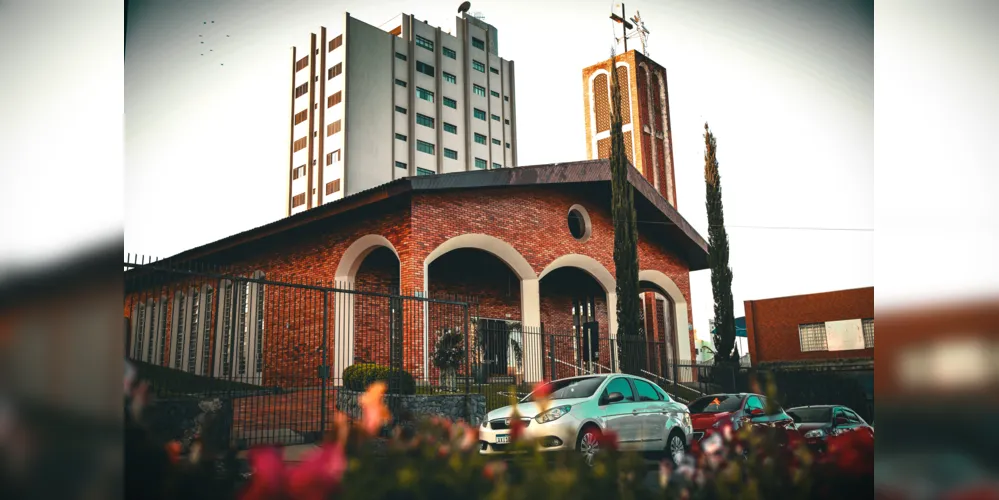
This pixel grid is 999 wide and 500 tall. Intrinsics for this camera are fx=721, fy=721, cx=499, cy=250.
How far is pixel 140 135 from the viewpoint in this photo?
2854mm

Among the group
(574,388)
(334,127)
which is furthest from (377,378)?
(334,127)

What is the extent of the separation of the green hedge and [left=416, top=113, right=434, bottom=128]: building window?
134ft

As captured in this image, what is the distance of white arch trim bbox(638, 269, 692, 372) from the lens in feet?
76.3

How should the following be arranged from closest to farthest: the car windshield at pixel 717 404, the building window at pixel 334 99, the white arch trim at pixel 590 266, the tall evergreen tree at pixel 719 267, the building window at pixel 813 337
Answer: the car windshield at pixel 717 404 → the white arch trim at pixel 590 266 → the tall evergreen tree at pixel 719 267 → the building window at pixel 813 337 → the building window at pixel 334 99

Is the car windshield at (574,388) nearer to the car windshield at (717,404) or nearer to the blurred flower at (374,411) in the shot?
the car windshield at (717,404)

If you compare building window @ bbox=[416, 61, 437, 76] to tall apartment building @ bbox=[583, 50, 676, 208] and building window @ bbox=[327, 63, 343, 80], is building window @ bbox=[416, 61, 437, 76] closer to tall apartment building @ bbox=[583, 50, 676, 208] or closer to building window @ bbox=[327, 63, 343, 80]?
building window @ bbox=[327, 63, 343, 80]

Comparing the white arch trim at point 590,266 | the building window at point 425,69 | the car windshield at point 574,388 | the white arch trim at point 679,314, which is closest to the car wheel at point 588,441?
the car windshield at point 574,388

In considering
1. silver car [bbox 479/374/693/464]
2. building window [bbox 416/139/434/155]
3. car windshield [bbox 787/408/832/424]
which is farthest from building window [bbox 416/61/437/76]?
silver car [bbox 479/374/693/464]

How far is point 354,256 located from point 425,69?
38357 mm

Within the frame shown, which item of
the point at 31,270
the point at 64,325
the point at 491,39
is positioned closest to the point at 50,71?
the point at 31,270

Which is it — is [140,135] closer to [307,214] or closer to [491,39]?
[307,214]

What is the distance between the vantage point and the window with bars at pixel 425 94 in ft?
173

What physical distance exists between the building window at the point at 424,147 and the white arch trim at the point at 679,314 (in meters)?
32.1

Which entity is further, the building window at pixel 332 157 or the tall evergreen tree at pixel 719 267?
the building window at pixel 332 157
